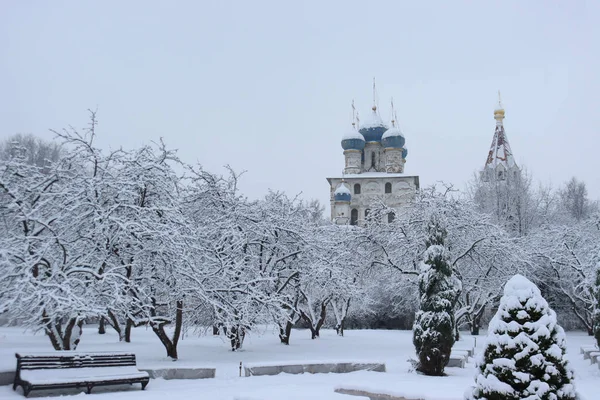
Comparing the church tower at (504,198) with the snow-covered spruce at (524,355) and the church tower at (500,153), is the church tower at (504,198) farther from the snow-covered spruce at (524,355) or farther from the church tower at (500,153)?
the snow-covered spruce at (524,355)

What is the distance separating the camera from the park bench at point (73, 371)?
1032cm

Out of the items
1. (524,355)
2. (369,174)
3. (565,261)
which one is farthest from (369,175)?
(524,355)

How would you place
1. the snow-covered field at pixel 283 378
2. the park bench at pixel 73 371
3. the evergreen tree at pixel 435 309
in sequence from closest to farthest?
the snow-covered field at pixel 283 378 < the park bench at pixel 73 371 < the evergreen tree at pixel 435 309

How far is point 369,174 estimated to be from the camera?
58.1 meters

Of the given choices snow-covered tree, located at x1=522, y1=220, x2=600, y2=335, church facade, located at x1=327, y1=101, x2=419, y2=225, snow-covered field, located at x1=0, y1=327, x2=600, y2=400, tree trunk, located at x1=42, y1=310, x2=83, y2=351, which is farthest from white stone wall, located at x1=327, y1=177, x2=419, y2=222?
tree trunk, located at x1=42, y1=310, x2=83, y2=351

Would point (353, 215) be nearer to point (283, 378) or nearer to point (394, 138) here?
point (394, 138)

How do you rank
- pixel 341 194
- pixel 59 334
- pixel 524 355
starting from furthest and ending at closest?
pixel 341 194 < pixel 59 334 < pixel 524 355

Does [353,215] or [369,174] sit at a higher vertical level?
[369,174]

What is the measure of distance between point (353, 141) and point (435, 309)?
46243mm

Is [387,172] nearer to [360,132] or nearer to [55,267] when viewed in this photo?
[360,132]

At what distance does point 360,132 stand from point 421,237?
41.4 meters

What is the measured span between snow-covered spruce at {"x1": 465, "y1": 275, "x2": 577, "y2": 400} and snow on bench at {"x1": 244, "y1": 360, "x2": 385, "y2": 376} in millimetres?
6887

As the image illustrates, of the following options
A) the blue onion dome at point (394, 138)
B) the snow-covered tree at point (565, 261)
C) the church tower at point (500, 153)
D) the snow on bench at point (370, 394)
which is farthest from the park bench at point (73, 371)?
the blue onion dome at point (394, 138)

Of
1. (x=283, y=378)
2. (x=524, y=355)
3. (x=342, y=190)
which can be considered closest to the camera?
(x=524, y=355)
